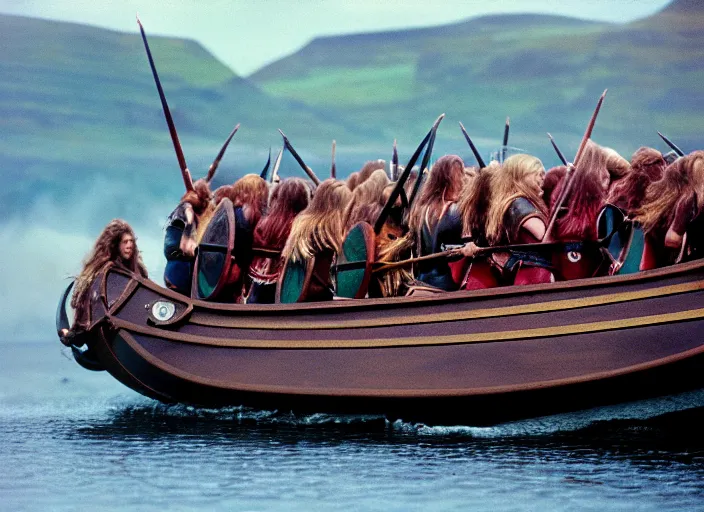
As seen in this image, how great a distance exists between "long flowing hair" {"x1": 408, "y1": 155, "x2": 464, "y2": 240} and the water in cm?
112

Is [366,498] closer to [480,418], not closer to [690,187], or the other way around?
[480,418]

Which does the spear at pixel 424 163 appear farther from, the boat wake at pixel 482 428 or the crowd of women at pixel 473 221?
the boat wake at pixel 482 428

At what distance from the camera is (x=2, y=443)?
22.9ft

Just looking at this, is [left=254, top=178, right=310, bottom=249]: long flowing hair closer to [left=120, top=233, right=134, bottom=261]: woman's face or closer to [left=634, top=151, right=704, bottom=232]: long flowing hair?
[left=120, top=233, right=134, bottom=261]: woman's face

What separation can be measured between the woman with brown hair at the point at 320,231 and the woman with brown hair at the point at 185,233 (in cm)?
123

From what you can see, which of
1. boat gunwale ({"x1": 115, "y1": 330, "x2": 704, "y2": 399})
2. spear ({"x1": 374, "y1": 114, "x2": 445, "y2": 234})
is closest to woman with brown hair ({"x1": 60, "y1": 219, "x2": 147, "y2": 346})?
boat gunwale ({"x1": 115, "y1": 330, "x2": 704, "y2": 399})

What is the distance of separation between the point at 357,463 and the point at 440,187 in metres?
1.77

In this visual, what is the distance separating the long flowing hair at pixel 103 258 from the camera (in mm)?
7891

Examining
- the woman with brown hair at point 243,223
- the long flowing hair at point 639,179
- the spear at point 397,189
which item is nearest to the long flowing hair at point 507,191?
the long flowing hair at point 639,179

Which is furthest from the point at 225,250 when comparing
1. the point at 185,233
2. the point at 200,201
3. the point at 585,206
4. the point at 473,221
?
the point at 585,206

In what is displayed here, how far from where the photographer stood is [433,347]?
21.6ft

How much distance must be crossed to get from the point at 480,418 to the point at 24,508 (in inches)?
91.8

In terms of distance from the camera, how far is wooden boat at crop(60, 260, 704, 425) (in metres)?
6.11

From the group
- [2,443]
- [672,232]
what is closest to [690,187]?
[672,232]
